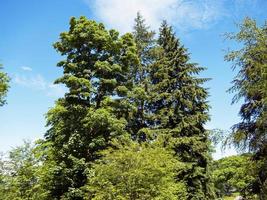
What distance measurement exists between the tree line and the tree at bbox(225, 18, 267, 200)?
476 cm

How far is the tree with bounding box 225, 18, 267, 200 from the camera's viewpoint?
10.3m

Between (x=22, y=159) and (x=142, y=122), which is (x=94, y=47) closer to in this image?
(x=142, y=122)

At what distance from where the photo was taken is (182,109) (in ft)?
83.3

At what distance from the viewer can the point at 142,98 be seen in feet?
83.1

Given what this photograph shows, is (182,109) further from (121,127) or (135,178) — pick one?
(135,178)

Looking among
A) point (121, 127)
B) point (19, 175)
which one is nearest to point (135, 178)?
point (121, 127)

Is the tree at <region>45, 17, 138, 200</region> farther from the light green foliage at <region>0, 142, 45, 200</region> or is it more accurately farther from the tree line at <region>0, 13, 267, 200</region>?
the light green foliage at <region>0, 142, 45, 200</region>

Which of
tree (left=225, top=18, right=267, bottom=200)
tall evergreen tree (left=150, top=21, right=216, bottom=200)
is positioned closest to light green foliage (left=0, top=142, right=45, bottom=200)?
tall evergreen tree (left=150, top=21, right=216, bottom=200)

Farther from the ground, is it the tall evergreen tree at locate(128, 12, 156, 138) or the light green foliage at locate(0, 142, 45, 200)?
the tall evergreen tree at locate(128, 12, 156, 138)

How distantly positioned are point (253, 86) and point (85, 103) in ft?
46.2

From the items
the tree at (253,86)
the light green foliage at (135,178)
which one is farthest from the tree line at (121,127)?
the tree at (253,86)

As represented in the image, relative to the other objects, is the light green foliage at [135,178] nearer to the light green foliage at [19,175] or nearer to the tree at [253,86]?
the tree at [253,86]

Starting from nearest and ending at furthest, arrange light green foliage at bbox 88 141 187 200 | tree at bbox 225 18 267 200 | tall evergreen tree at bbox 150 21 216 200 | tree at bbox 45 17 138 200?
1. tree at bbox 225 18 267 200
2. light green foliage at bbox 88 141 187 200
3. tree at bbox 45 17 138 200
4. tall evergreen tree at bbox 150 21 216 200

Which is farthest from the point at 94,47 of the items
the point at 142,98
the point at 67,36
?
the point at 142,98
